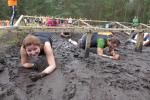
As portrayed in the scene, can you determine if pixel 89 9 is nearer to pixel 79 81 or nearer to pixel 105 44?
pixel 105 44

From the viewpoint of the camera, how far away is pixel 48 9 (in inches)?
1575

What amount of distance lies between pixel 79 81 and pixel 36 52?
3.53 feet

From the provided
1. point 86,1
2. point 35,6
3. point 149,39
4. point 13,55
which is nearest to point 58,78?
point 13,55

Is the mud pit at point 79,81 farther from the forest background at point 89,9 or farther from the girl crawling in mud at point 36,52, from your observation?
the forest background at point 89,9

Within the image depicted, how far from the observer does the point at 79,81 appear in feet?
20.0

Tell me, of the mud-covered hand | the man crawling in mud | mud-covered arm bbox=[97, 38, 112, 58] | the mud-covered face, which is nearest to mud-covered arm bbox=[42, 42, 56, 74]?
the mud-covered hand

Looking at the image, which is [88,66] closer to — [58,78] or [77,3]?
[58,78]

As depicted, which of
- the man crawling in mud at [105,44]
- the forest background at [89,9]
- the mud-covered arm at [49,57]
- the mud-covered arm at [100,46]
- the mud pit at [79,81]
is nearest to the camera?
the mud pit at [79,81]

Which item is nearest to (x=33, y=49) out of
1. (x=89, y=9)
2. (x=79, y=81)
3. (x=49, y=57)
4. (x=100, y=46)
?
(x=49, y=57)

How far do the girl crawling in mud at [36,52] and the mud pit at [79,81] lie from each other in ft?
0.46

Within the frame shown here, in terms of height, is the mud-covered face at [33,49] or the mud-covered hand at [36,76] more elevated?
the mud-covered face at [33,49]

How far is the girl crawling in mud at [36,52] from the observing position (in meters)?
5.58

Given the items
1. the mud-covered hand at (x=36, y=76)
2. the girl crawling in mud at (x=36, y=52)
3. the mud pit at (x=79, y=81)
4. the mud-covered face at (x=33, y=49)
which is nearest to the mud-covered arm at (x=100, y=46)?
the mud pit at (x=79, y=81)

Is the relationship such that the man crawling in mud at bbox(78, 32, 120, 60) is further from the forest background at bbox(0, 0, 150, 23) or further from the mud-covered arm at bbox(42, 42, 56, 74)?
the forest background at bbox(0, 0, 150, 23)
